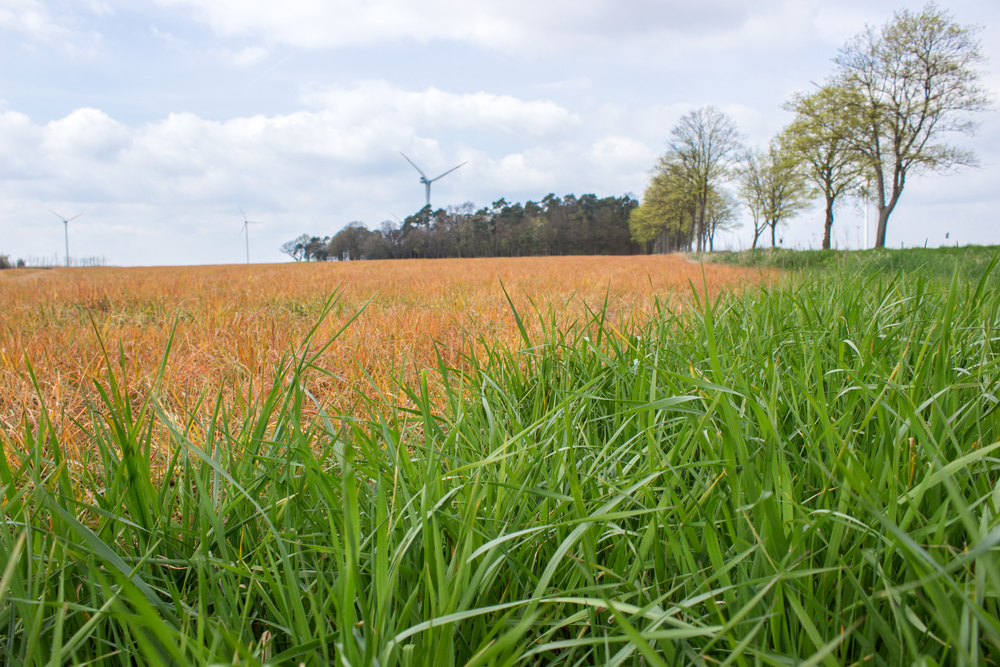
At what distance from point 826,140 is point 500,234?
5045 cm

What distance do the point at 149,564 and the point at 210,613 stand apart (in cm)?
15

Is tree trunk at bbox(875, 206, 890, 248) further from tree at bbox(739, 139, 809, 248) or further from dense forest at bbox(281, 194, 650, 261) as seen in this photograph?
dense forest at bbox(281, 194, 650, 261)

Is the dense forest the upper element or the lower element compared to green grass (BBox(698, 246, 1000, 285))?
upper

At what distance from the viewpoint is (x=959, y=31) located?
21719mm

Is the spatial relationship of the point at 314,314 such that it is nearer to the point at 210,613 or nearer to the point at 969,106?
the point at 210,613

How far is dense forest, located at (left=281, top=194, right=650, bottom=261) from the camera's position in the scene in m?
66.2

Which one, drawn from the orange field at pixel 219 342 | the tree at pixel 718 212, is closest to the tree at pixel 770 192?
the tree at pixel 718 212

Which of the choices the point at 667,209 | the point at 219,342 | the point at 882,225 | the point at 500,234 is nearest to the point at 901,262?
the point at 219,342

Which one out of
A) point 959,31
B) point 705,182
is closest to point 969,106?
point 959,31

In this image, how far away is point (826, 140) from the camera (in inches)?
1002

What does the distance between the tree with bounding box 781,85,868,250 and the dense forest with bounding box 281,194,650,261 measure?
41.7 m

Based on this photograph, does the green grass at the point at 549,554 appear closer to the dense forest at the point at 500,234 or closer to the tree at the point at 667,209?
the tree at the point at 667,209

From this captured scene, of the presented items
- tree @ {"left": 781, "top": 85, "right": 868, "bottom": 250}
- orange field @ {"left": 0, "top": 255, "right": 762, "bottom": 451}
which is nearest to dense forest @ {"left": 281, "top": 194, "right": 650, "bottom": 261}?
tree @ {"left": 781, "top": 85, "right": 868, "bottom": 250}

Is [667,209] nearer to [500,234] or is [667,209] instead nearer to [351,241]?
[500,234]
